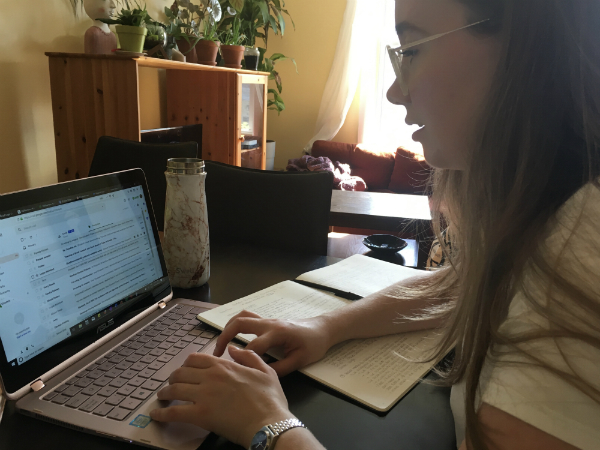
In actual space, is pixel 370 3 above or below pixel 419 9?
above

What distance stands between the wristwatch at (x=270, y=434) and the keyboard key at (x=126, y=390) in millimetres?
179

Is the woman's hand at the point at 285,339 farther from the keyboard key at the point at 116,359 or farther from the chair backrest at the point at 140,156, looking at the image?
the chair backrest at the point at 140,156

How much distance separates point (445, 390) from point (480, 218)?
24 centimetres

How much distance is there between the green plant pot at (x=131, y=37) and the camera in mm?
2258

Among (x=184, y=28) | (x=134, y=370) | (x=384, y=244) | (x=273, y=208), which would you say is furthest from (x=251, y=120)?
(x=134, y=370)

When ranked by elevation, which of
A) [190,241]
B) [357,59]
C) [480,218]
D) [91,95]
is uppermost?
[357,59]

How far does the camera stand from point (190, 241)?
3.00 feet

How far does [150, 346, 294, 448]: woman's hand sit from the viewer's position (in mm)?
523

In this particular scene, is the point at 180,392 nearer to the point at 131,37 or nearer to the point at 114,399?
the point at 114,399

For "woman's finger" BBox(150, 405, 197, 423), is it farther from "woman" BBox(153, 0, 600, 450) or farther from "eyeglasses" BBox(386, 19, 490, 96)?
"eyeglasses" BBox(386, 19, 490, 96)

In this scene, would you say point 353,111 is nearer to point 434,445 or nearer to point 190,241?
point 190,241

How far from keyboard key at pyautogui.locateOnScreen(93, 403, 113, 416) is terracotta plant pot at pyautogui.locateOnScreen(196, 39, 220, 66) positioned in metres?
2.80

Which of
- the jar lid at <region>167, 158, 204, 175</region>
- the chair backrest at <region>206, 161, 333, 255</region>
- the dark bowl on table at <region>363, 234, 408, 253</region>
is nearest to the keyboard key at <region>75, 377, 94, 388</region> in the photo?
the jar lid at <region>167, 158, 204, 175</region>

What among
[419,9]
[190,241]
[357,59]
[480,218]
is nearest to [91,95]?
[190,241]
